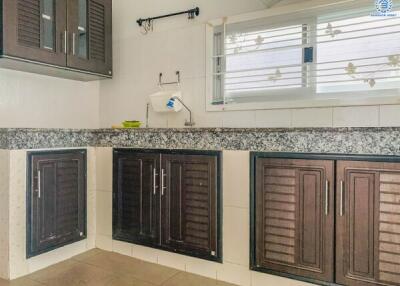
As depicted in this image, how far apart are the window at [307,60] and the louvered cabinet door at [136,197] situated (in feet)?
2.19

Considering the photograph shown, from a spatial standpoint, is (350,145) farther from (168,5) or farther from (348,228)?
(168,5)

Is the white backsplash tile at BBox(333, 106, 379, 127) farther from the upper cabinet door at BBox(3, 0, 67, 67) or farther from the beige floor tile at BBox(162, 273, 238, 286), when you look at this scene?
the upper cabinet door at BBox(3, 0, 67, 67)

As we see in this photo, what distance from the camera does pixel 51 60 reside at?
2230 millimetres

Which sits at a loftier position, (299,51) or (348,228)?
(299,51)

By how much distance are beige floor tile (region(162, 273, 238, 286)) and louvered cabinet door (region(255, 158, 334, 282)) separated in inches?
13.0

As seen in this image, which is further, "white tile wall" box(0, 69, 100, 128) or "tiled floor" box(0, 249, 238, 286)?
"white tile wall" box(0, 69, 100, 128)

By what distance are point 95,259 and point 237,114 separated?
147 cm

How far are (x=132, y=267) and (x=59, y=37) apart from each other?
1.68 meters

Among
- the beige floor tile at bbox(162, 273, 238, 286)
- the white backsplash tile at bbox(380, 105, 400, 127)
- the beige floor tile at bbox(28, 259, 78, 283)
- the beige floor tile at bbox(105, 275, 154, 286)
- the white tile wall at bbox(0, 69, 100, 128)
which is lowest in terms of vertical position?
the beige floor tile at bbox(162, 273, 238, 286)

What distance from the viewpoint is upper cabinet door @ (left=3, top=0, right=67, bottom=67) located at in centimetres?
199

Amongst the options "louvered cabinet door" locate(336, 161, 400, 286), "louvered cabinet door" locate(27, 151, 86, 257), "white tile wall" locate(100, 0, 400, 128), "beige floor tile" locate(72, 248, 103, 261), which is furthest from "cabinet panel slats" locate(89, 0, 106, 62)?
"louvered cabinet door" locate(336, 161, 400, 286)

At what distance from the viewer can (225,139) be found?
1992mm

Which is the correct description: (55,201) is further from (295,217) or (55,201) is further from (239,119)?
(295,217)

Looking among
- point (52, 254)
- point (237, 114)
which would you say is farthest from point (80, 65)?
point (52, 254)
